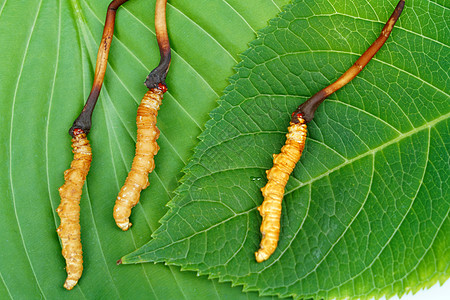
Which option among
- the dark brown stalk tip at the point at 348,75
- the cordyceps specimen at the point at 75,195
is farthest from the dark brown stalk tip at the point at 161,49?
the dark brown stalk tip at the point at 348,75

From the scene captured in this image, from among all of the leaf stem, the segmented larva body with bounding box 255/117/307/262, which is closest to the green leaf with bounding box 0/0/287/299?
the leaf stem

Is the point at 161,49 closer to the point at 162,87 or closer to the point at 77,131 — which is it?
the point at 162,87

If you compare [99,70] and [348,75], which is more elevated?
[348,75]

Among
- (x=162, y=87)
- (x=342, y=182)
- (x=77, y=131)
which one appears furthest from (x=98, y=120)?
(x=342, y=182)

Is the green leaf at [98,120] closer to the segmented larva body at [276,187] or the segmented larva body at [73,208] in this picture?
Answer: the segmented larva body at [73,208]

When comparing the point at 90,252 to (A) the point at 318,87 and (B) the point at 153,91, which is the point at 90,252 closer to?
(B) the point at 153,91

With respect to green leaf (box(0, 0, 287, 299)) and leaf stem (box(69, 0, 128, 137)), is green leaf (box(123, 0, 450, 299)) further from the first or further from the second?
leaf stem (box(69, 0, 128, 137))

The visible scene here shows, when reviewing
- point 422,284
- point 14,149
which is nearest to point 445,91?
point 422,284
